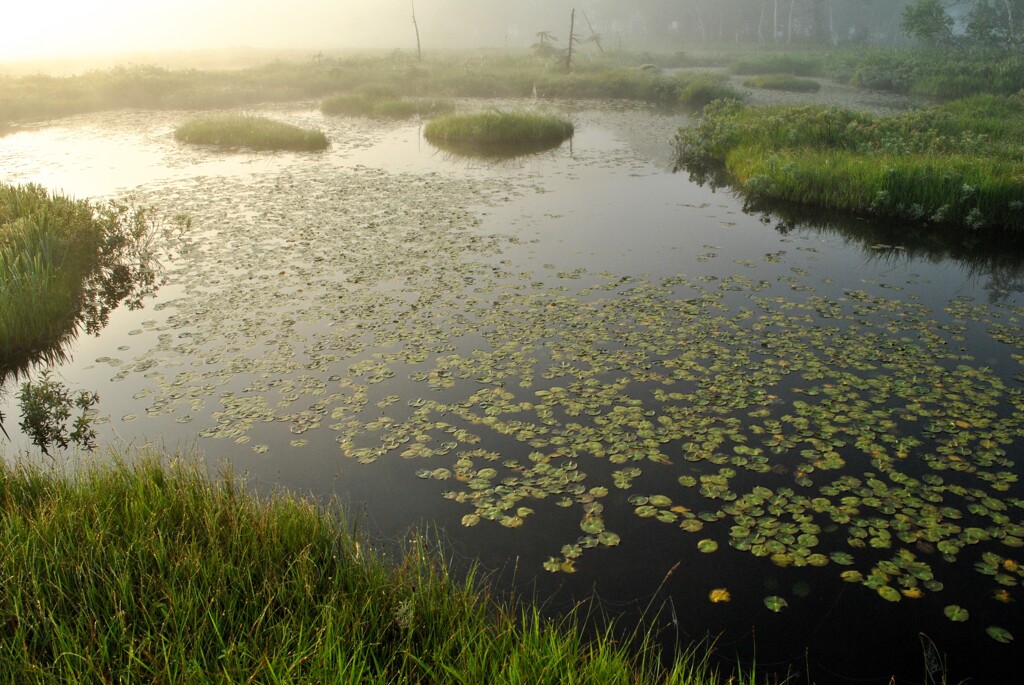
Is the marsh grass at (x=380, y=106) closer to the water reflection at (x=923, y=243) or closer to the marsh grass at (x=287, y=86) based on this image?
the marsh grass at (x=287, y=86)

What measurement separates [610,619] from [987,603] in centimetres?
273

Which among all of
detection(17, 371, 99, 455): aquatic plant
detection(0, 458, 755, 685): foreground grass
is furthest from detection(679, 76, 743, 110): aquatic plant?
detection(0, 458, 755, 685): foreground grass

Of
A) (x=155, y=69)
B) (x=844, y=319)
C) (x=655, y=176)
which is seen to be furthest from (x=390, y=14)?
(x=844, y=319)

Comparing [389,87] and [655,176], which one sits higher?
[389,87]

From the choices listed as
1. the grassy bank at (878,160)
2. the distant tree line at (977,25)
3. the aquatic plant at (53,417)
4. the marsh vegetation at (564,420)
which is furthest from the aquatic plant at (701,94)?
the aquatic plant at (53,417)

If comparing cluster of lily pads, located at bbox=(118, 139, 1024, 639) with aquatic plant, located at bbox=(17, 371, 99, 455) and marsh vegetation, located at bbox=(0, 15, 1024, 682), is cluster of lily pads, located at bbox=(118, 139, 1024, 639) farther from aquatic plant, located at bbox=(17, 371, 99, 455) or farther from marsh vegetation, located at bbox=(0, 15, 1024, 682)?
aquatic plant, located at bbox=(17, 371, 99, 455)

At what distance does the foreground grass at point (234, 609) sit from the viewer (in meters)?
3.66

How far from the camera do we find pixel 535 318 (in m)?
9.73

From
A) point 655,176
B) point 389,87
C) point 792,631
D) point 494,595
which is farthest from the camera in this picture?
point 389,87

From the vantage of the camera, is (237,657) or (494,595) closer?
(237,657)

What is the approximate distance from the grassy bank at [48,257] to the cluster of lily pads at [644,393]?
5.41 feet

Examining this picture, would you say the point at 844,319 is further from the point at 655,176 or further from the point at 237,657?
the point at 655,176

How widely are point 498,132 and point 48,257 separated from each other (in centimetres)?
1643

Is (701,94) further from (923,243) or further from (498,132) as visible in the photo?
(923,243)
